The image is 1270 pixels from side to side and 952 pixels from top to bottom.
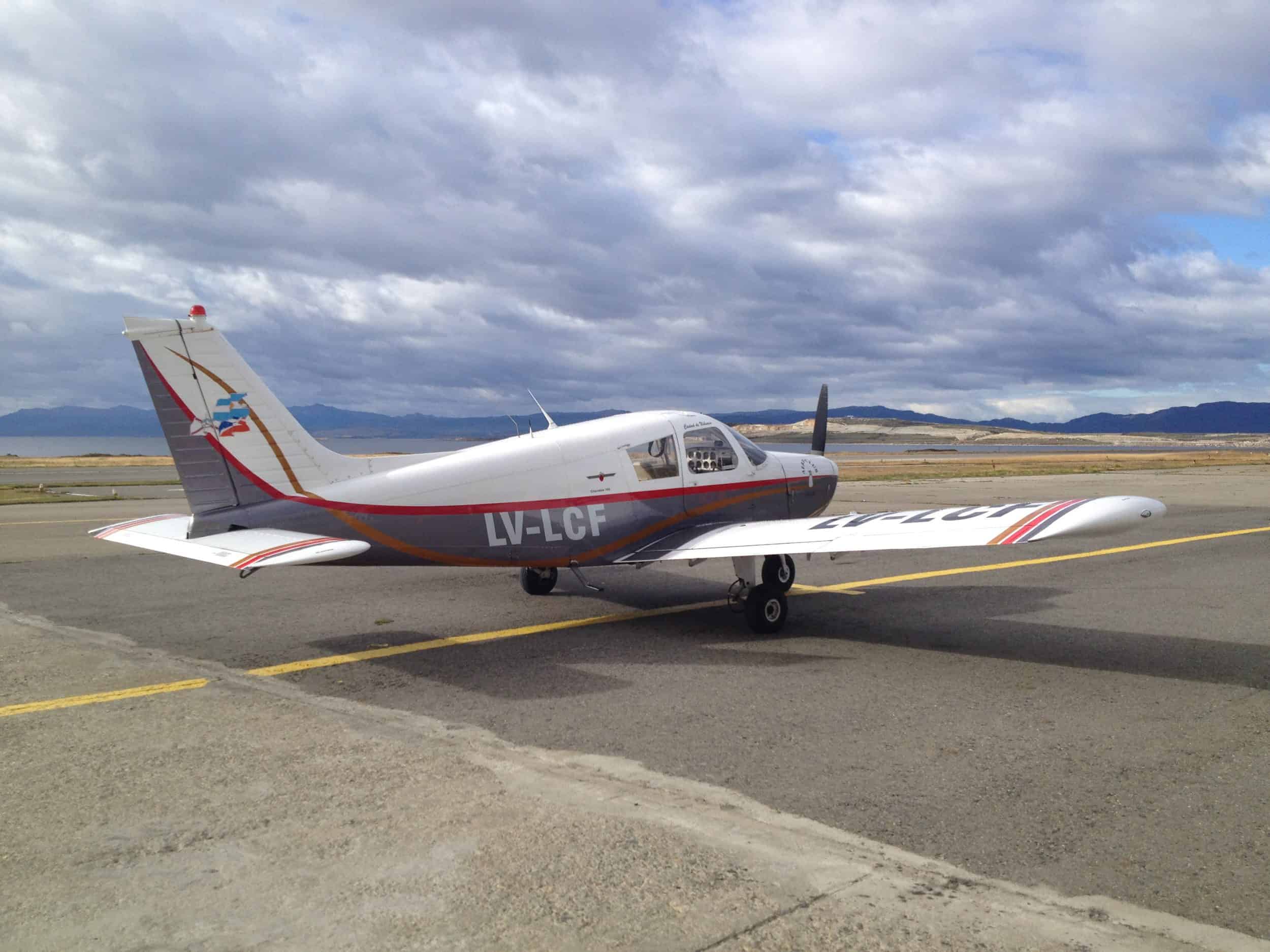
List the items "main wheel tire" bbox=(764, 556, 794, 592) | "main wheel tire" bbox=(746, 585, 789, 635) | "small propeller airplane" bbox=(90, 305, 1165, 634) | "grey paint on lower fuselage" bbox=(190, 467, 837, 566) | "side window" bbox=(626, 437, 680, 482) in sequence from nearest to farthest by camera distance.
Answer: "small propeller airplane" bbox=(90, 305, 1165, 634), "grey paint on lower fuselage" bbox=(190, 467, 837, 566), "main wheel tire" bbox=(746, 585, 789, 635), "main wheel tire" bbox=(764, 556, 794, 592), "side window" bbox=(626, 437, 680, 482)

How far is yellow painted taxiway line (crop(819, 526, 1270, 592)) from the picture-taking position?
13.1m

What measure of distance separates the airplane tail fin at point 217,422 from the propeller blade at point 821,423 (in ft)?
28.1

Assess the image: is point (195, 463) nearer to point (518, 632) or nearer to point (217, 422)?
point (217, 422)

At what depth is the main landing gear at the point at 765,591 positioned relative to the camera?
9828 millimetres

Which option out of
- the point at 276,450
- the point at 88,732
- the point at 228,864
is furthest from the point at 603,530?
the point at 228,864

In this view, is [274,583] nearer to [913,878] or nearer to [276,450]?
[276,450]

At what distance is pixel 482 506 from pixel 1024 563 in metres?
10.1

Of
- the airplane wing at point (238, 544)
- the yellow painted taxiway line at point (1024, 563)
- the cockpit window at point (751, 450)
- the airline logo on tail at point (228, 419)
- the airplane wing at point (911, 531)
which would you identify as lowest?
the yellow painted taxiway line at point (1024, 563)

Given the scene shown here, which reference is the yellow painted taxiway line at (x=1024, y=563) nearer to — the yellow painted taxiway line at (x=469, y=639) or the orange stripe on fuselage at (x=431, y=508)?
the yellow painted taxiway line at (x=469, y=639)

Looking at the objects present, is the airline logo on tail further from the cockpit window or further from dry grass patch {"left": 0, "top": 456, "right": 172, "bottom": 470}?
dry grass patch {"left": 0, "top": 456, "right": 172, "bottom": 470}

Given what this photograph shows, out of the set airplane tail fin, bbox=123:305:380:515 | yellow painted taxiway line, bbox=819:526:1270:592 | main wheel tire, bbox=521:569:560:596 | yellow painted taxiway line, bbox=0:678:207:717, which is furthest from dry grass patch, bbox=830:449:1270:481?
yellow painted taxiway line, bbox=0:678:207:717

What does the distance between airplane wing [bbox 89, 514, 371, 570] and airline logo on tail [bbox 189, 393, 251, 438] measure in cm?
96

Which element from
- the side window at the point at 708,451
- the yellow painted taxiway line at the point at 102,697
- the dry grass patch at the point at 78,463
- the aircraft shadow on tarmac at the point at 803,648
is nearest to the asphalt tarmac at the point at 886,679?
the aircraft shadow on tarmac at the point at 803,648

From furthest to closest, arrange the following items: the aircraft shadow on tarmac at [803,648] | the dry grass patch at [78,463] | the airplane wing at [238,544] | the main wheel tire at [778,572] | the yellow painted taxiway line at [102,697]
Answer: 1. the dry grass patch at [78,463]
2. the main wheel tire at [778,572]
3. the aircraft shadow on tarmac at [803,648]
4. the airplane wing at [238,544]
5. the yellow painted taxiway line at [102,697]
